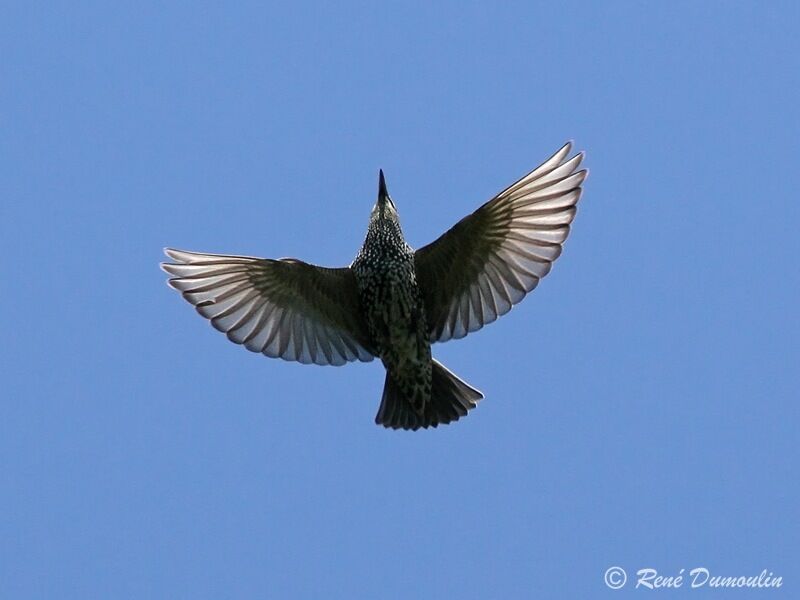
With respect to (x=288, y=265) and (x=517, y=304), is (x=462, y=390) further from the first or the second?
(x=288, y=265)

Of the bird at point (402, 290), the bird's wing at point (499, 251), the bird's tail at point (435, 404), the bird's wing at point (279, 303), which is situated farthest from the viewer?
the bird's tail at point (435, 404)

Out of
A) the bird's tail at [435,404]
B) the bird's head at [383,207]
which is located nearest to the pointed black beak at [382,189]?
the bird's head at [383,207]

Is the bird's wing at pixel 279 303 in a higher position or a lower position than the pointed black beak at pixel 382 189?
lower

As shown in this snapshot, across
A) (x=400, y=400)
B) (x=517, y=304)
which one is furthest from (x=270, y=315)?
(x=517, y=304)

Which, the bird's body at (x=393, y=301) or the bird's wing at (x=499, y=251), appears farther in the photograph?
the bird's body at (x=393, y=301)

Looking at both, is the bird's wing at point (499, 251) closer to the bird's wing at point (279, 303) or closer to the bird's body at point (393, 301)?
the bird's body at point (393, 301)

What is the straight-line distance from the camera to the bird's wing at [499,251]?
44.6ft

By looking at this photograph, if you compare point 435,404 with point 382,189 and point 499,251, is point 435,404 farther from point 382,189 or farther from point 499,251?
point 382,189

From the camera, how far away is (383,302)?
14055 mm


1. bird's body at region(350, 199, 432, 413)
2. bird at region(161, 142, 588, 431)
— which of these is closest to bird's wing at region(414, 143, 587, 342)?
bird at region(161, 142, 588, 431)

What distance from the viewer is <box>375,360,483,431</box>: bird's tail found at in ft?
48.1

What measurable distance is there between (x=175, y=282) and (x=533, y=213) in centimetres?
337

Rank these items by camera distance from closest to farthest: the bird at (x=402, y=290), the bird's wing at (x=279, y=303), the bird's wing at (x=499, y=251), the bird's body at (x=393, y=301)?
the bird's wing at (x=499, y=251) → the bird at (x=402, y=290) → the bird's body at (x=393, y=301) → the bird's wing at (x=279, y=303)

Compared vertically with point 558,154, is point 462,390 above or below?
below
